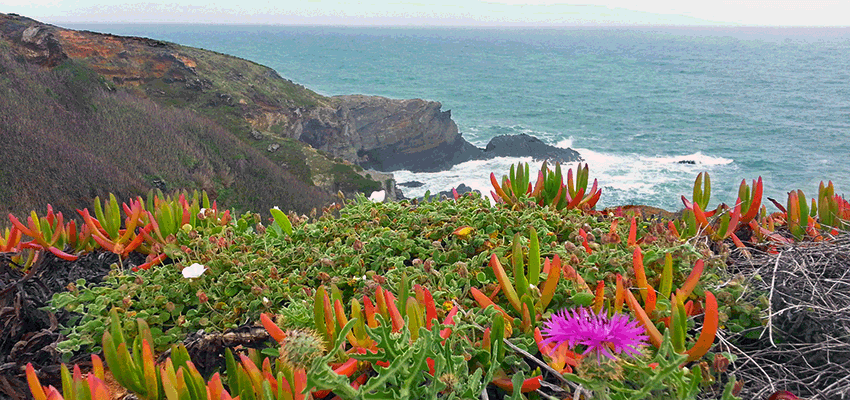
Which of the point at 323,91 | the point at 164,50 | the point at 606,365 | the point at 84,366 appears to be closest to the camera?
the point at 606,365

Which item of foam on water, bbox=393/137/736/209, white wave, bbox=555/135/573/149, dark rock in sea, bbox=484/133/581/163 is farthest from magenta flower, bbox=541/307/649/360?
white wave, bbox=555/135/573/149

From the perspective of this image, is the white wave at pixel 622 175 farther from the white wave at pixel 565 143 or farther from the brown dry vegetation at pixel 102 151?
the brown dry vegetation at pixel 102 151

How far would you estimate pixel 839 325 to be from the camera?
5.63 feet

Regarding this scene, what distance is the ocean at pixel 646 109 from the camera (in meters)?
35.1

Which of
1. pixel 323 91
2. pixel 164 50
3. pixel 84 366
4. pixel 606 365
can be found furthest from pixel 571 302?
pixel 323 91

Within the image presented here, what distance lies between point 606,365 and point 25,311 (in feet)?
8.48

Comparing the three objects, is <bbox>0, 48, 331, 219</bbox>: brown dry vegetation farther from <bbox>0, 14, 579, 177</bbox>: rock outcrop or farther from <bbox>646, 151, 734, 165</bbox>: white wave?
<bbox>646, 151, 734, 165</bbox>: white wave

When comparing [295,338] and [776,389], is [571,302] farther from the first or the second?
[295,338]

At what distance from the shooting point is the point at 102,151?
459 inches

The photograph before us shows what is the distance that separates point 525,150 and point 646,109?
29973mm

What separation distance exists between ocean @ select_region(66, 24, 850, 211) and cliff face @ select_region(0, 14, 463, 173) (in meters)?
7.13

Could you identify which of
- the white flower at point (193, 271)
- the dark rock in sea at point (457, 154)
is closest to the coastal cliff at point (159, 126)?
the dark rock in sea at point (457, 154)

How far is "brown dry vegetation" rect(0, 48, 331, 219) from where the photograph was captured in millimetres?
8883

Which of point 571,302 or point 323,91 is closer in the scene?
point 571,302
